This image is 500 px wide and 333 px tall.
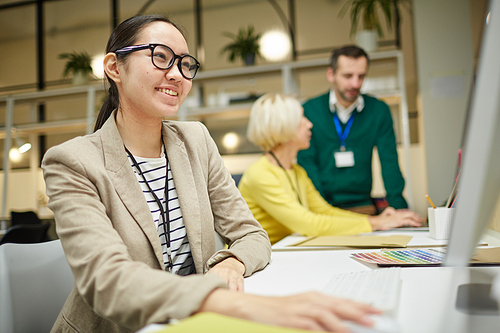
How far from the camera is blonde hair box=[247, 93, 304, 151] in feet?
6.49

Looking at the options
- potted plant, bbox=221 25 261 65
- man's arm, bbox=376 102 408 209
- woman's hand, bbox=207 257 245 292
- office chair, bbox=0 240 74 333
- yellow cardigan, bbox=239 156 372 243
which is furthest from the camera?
potted plant, bbox=221 25 261 65

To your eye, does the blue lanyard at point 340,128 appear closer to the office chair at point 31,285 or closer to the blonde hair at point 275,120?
the blonde hair at point 275,120

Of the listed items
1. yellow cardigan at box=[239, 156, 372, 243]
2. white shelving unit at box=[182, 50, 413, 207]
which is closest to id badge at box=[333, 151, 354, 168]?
yellow cardigan at box=[239, 156, 372, 243]

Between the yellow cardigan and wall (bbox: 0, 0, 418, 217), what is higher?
wall (bbox: 0, 0, 418, 217)

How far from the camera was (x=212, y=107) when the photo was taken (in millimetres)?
4398

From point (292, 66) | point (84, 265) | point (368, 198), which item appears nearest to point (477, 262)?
point (84, 265)

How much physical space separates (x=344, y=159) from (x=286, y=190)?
862 millimetres

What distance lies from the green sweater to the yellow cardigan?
1.65 feet

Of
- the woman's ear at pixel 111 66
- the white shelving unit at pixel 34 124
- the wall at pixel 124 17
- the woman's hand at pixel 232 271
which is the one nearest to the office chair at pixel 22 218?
the white shelving unit at pixel 34 124

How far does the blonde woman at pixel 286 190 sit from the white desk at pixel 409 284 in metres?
0.46

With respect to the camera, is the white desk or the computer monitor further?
the white desk

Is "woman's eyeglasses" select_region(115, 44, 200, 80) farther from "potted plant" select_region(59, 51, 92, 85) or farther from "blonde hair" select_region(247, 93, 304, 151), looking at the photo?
"potted plant" select_region(59, 51, 92, 85)

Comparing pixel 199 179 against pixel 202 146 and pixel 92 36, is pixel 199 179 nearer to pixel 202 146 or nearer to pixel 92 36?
pixel 202 146

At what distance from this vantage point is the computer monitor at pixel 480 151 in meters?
0.44
